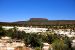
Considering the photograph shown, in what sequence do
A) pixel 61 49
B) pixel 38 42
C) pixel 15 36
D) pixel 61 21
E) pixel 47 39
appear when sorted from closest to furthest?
1. pixel 61 49
2. pixel 38 42
3. pixel 47 39
4. pixel 15 36
5. pixel 61 21

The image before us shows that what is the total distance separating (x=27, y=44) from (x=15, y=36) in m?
8.07

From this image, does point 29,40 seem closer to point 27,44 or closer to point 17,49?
point 27,44

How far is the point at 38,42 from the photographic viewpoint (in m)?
18.2

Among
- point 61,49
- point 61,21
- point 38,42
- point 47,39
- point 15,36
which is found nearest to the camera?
point 61,49

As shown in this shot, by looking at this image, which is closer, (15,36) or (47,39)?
(47,39)

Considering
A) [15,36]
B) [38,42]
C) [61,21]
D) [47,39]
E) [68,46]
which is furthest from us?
[61,21]

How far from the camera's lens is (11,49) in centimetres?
1614

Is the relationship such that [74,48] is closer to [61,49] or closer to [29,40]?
[61,49]

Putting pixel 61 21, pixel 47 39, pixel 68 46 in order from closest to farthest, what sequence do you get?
1. pixel 68 46
2. pixel 47 39
3. pixel 61 21

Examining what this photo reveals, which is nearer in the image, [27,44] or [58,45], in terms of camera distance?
[58,45]

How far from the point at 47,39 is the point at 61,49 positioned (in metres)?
7.80

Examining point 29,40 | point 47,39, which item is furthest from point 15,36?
point 29,40

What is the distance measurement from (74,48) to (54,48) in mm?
1687

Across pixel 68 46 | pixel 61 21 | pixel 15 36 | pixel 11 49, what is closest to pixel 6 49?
pixel 11 49
